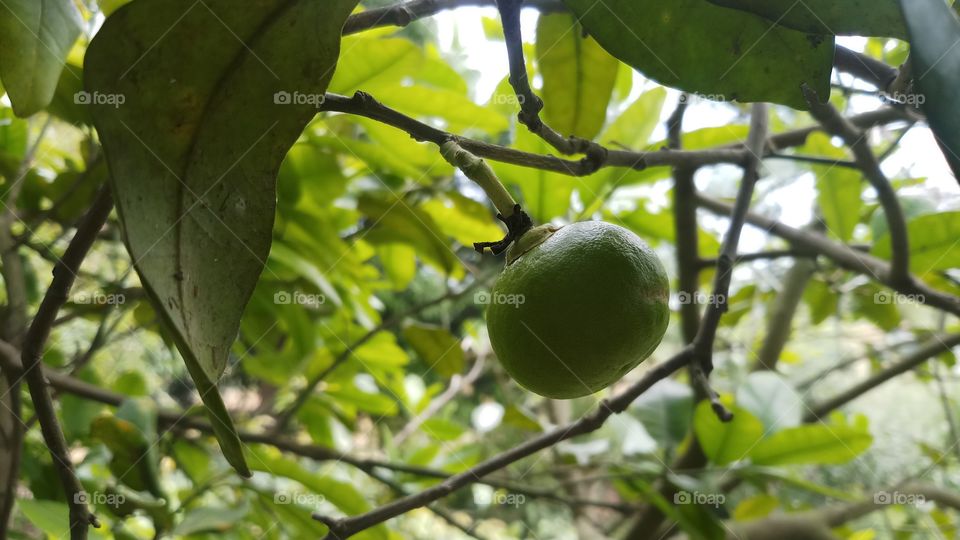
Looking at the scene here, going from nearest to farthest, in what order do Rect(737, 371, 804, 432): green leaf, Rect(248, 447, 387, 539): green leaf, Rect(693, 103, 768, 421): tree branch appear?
Rect(693, 103, 768, 421): tree branch, Rect(248, 447, 387, 539): green leaf, Rect(737, 371, 804, 432): green leaf

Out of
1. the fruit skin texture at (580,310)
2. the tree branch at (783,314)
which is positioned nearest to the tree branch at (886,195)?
the fruit skin texture at (580,310)

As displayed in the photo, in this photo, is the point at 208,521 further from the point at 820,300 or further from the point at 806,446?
the point at 820,300

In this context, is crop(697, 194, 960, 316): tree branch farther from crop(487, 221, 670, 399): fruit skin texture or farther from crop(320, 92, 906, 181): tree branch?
crop(487, 221, 670, 399): fruit skin texture

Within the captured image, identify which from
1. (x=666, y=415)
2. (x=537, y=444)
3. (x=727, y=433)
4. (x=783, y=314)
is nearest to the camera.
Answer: (x=537, y=444)

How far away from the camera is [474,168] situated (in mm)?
402

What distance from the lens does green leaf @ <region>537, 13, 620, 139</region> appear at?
654mm

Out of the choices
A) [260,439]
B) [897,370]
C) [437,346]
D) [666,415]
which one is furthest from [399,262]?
[897,370]

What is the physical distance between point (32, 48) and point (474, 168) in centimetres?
27

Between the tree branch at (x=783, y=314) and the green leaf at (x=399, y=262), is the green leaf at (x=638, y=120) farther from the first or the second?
the tree branch at (x=783, y=314)

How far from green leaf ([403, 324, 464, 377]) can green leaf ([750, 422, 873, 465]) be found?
44 centimetres

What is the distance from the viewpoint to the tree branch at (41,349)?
409 mm

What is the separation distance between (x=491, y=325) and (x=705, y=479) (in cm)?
62

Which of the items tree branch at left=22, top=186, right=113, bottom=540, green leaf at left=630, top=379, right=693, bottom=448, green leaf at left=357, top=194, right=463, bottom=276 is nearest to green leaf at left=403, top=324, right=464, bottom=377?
green leaf at left=357, top=194, right=463, bottom=276

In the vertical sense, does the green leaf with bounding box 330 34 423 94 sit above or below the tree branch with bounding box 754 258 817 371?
below
